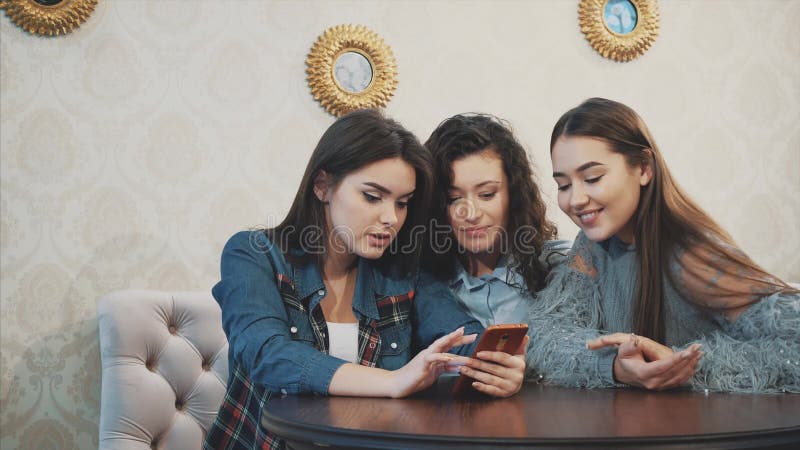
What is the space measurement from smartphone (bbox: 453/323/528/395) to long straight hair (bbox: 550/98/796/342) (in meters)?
0.42

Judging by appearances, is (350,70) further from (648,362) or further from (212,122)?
(648,362)

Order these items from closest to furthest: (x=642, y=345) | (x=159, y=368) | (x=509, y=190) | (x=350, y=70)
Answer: (x=642, y=345), (x=509, y=190), (x=159, y=368), (x=350, y=70)

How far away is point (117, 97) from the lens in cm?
236

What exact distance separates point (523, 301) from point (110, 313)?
128 cm

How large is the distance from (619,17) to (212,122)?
1772 millimetres

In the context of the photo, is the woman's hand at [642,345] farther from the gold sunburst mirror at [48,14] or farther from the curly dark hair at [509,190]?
the gold sunburst mirror at [48,14]

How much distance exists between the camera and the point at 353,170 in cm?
167

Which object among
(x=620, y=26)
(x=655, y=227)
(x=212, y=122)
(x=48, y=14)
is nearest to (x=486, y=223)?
(x=655, y=227)

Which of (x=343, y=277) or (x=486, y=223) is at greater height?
(x=486, y=223)

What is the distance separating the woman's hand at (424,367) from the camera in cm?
126

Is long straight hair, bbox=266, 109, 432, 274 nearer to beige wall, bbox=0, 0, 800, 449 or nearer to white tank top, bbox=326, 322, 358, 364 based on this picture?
white tank top, bbox=326, 322, 358, 364

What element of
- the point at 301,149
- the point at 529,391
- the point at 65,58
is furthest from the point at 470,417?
the point at 65,58

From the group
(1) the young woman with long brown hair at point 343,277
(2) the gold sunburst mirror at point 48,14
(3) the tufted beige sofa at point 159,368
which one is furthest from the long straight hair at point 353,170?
(2) the gold sunburst mirror at point 48,14

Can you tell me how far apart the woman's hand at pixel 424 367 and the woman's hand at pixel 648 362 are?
34cm
